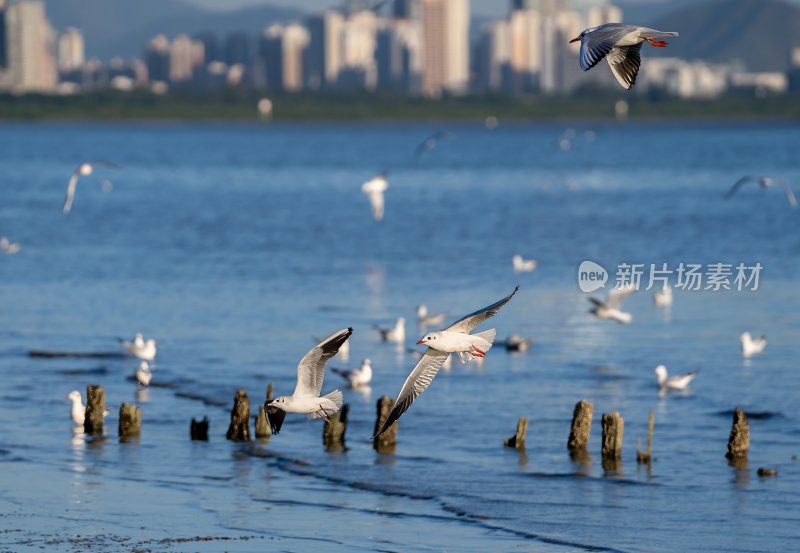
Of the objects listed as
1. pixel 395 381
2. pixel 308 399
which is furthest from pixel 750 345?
pixel 308 399

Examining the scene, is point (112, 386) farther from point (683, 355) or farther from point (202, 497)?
point (683, 355)

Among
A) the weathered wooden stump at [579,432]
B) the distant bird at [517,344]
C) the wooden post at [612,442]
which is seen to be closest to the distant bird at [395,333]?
the distant bird at [517,344]

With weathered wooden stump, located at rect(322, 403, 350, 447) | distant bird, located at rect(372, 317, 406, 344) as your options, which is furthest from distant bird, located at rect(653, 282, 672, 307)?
weathered wooden stump, located at rect(322, 403, 350, 447)

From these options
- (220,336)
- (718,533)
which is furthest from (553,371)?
(718,533)

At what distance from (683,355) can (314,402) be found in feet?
53.9

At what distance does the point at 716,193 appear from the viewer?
86.0 metres

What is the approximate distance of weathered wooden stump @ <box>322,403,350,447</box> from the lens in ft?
71.4

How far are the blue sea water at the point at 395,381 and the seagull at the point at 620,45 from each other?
5463 mm

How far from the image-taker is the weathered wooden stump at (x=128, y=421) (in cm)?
2172

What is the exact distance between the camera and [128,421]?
21.8m

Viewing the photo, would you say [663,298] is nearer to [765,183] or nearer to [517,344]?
[765,183]

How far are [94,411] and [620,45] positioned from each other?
34.2 feet

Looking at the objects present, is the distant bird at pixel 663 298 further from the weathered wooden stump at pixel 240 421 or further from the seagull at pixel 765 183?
the weathered wooden stump at pixel 240 421

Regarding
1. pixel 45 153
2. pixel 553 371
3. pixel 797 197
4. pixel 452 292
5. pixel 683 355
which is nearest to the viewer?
pixel 553 371
